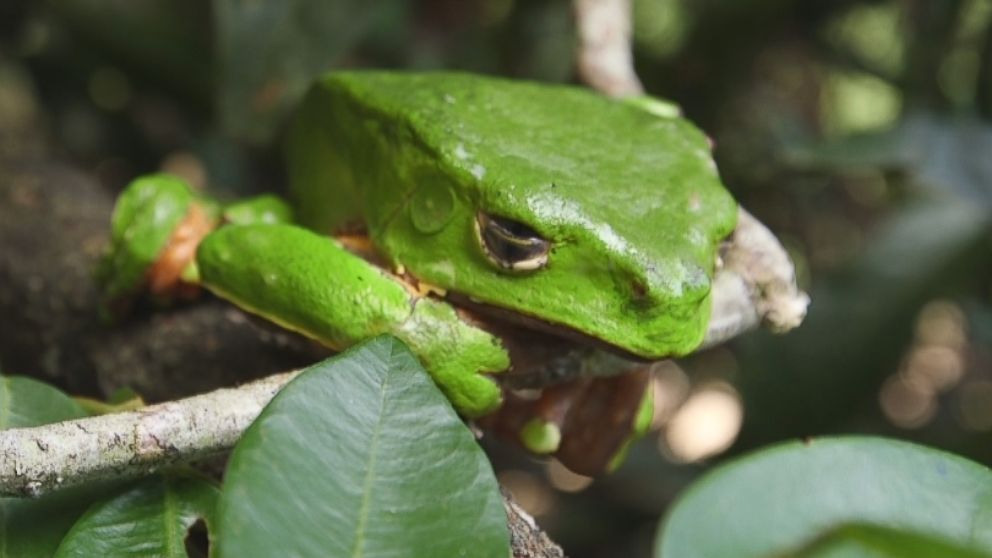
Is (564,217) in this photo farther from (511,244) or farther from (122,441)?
(122,441)

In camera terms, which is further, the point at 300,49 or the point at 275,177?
the point at 275,177

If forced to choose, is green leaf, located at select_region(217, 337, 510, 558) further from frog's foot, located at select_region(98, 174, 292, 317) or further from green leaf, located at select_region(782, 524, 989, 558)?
frog's foot, located at select_region(98, 174, 292, 317)

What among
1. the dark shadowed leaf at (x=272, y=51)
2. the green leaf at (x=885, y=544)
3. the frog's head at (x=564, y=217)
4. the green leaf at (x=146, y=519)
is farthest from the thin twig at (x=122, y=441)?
the dark shadowed leaf at (x=272, y=51)

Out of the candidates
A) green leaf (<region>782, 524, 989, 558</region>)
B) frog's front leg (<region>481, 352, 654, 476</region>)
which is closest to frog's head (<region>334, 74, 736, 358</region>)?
frog's front leg (<region>481, 352, 654, 476</region>)

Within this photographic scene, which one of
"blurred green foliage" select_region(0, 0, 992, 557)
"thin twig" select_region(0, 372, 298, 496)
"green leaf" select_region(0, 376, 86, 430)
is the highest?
"thin twig" select_region(0, 372, 298, 496)

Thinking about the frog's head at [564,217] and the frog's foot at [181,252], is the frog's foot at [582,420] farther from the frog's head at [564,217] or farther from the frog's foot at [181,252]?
the frog's foot at [181,252]

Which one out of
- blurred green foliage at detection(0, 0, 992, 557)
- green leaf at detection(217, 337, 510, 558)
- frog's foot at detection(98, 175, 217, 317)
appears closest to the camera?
green leaf at detection(217, 337, 510, 558)

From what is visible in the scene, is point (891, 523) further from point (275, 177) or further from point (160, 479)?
point (275, 177)

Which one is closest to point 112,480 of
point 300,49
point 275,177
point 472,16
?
point 300,49
